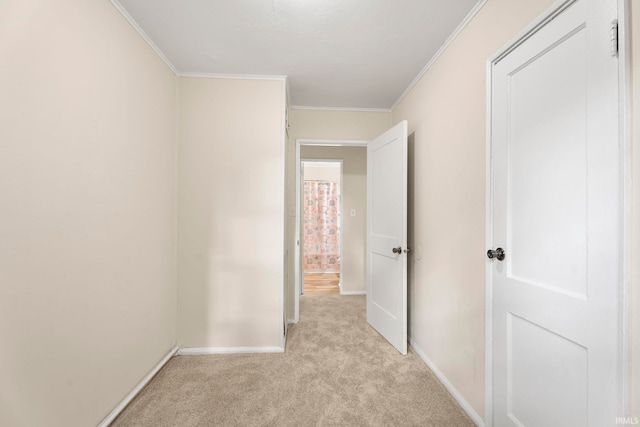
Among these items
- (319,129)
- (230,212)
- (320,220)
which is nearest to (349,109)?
(319,129)

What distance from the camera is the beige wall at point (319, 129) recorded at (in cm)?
313

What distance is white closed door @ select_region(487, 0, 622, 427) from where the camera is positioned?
94cm

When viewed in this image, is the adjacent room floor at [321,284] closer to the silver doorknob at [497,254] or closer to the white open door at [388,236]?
the white open door at [388,236]

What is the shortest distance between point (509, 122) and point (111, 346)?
2.52 m

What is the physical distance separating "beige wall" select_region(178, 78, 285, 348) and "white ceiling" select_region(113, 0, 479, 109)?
0.96ft

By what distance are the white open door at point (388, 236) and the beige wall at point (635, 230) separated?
1560 mm

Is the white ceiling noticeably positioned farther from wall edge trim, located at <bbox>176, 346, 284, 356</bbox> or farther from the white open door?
wall edge trim, located at <bbox>176, 346, 284, 356</bbox>

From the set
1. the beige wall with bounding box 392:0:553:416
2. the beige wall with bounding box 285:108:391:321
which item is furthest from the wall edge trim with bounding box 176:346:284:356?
the beige wall with bounding box 392:0:553:416

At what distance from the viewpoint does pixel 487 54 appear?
1.56 metres

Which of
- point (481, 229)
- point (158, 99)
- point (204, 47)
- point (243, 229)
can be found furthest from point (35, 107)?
point (481, 229)

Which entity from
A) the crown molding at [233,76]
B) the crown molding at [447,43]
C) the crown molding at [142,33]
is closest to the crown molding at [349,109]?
the crown molding at [447,43]

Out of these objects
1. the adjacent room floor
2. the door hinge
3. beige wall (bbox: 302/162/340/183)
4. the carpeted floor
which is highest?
beige wall (bbox: 302/162/340/183)

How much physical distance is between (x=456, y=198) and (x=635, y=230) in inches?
40.4

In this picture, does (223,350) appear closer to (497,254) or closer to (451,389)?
(451,389)
